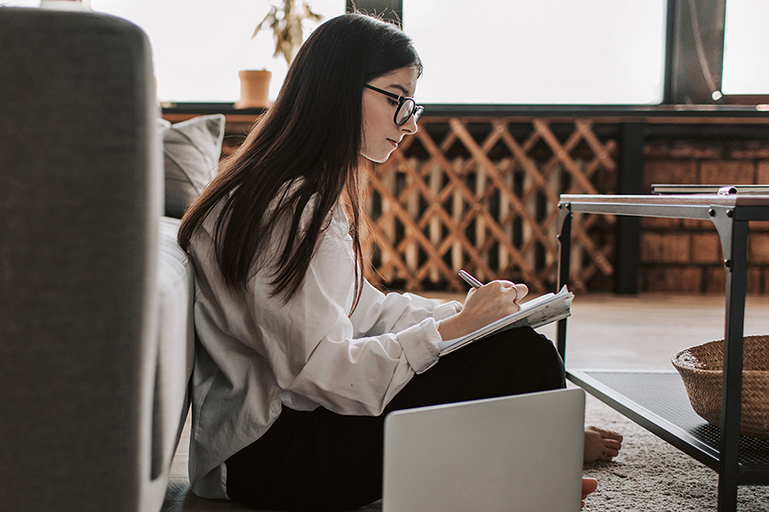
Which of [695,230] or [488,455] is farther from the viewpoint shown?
[695,230]

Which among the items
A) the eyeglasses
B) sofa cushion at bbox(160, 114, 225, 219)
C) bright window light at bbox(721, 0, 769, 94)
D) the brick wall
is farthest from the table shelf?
bright window light at bbox(721, 0, 769, 94)

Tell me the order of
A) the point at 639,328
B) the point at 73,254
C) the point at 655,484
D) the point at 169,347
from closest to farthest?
the point at 73,254
the point at 169,347
the point at 655,484
the point at 639,328

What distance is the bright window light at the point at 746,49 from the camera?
2.72 metres

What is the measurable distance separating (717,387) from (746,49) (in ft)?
8.08

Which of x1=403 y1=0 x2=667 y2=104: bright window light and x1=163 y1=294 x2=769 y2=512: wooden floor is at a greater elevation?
x1=403 y1=0 x2=667 y2=104: bright window light

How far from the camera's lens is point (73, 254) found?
445mm

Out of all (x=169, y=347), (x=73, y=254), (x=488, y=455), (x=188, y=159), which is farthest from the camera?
(x=188, y=159)

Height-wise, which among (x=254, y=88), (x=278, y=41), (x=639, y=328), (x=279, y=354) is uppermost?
(x=278, y=41)

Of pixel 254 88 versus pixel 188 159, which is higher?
pixel 254 88

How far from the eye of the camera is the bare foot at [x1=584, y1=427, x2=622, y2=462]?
976 mm

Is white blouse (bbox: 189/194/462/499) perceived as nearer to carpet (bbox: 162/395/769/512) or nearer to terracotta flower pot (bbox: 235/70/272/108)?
carpet (bbox: 162/395/769/512)

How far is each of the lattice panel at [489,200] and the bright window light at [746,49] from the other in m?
0.61

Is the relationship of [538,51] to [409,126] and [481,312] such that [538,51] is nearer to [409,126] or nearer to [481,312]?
[409,126]

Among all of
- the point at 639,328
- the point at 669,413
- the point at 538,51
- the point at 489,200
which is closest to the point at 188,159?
the point at 669,413
